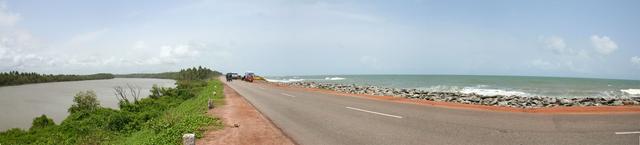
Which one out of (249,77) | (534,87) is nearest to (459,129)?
→ (534,87)

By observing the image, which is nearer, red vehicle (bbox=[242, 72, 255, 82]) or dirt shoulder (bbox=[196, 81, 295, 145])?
dirt shoulder (bbox=[196, 81, 295, 145])

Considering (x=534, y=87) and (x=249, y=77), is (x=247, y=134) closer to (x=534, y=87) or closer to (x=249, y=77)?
(x=534, y=87)

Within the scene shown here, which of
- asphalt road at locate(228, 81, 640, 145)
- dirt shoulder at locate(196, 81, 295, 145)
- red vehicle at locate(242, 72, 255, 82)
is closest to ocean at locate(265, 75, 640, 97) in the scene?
red vehicle at locate(242, 72, 255, 82)

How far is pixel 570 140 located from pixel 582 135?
101cm

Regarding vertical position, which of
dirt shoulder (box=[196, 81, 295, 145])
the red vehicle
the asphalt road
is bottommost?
dirt shoulder (box=[196, 81, 295, 145])

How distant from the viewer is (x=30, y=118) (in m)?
47.1

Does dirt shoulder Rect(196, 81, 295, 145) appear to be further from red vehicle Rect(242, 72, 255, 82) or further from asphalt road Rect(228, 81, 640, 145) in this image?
red vehicle Rect(242, 72, 255, 82)

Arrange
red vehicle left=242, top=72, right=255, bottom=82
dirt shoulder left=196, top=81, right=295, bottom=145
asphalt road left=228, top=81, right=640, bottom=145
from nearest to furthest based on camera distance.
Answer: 1. asphalt road left=228, top=81, right=640, bottom=145
2. dirt shoulder left=196, top=81, right=295, bottom=145
3. red vehicle left=242, top=72, right=255, bottom=82

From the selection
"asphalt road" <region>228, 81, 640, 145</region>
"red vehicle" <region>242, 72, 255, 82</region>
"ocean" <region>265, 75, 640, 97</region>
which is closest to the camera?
"asphalt road" <region>228, 81, 640, 145</region>

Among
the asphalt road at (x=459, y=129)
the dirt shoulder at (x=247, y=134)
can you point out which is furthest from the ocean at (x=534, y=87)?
the dirt shoulder at (x=247, y=134)

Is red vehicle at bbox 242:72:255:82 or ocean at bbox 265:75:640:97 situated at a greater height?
red vehicle at bbox 242:72:255:82

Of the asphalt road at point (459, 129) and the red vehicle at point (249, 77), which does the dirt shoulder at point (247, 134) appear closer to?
the asphalt road at point (459, 129)

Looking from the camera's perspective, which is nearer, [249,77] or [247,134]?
[247,134]

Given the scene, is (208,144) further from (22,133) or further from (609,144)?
(22,133)
